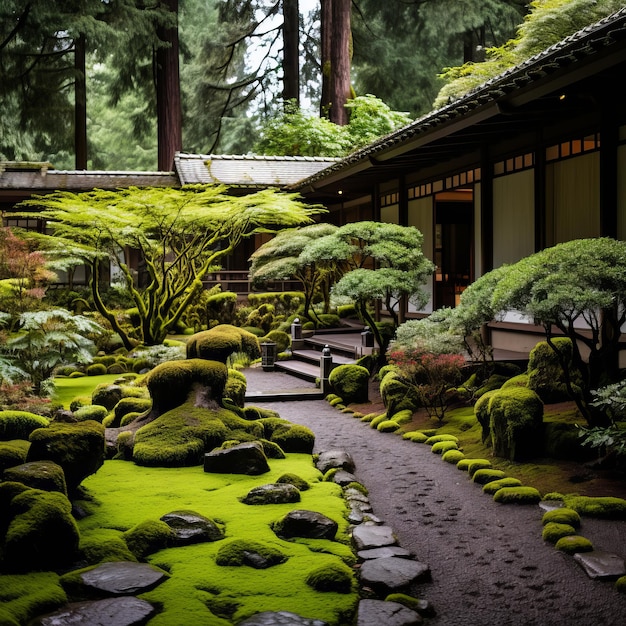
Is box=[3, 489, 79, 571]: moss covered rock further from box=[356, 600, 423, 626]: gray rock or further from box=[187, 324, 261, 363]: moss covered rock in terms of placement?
box=[187, 324, 261, 363]: moss covered rock

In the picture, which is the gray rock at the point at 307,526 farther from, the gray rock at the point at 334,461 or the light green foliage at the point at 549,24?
the light green foliage at the point at 549,24

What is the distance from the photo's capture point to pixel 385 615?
4.52 m

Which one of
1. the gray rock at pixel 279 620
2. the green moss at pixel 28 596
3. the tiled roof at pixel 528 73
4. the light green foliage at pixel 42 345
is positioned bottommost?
the gray rock at pixel 279 620

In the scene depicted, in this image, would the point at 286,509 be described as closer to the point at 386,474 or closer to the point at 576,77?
the point at 386,474

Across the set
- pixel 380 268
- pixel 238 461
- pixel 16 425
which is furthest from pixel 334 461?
pixel 380 268

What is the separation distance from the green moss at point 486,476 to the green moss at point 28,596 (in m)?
4.09

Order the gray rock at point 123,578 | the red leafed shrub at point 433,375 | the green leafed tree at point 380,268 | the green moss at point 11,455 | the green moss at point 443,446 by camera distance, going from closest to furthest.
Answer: the gray rock at point 123,578 < the green moss at point 11,455 < the green moss at point 443,446 < the red leafed shrub at point 433,375 < the green leafed tree at point 380,268

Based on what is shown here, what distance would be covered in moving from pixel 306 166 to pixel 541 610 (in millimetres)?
20642

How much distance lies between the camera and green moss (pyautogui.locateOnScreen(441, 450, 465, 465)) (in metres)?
8.21

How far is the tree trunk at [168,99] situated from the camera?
89.0ft

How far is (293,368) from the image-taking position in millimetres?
15258

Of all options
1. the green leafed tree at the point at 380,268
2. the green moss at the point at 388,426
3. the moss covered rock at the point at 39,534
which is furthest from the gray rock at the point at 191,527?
the green leafed tree at the point at 380,268

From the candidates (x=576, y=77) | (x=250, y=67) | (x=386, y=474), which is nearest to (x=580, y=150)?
(x=576, y=77)

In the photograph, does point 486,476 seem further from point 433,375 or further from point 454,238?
point 454,238
